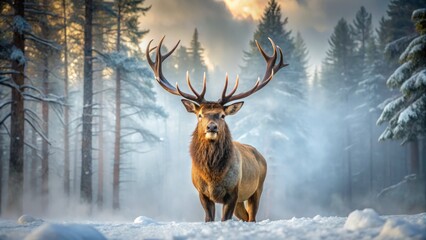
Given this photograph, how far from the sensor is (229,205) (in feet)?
16.8

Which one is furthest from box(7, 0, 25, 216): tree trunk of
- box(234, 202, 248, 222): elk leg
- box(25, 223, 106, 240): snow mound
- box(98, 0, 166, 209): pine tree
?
box(25, 223, 106, 240): snow mound

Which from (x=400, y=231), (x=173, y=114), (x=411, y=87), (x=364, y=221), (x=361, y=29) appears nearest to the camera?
(x=400, y=231)

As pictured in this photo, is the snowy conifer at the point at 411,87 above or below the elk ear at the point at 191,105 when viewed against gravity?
above

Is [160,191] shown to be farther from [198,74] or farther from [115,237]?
[115,237]

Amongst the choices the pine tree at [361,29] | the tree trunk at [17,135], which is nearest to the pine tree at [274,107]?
the tree trunk at [17,135]

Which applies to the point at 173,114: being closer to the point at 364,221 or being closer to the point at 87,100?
the point at 87,100

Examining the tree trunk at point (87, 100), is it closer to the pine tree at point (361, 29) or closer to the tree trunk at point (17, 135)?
the tree trunk at point (17, 135)

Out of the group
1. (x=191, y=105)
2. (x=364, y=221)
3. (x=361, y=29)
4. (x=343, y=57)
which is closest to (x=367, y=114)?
→ (x=343, y=57)

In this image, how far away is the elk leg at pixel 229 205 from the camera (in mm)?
5004

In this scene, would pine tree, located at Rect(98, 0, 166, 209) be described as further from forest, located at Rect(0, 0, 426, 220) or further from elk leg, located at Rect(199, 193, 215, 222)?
elk leg, located at Rect(199, 193, 215, 222)

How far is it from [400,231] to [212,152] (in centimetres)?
333

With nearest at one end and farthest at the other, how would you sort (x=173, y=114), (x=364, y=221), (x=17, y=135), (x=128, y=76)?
1. (x=364, y=221)
2. (x=17, y=135)
3. (x=128, y=76)
4. (x=173, y=114)

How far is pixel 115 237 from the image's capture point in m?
3.26

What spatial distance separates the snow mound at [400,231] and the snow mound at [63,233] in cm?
237
